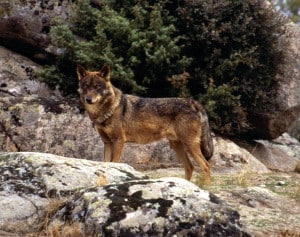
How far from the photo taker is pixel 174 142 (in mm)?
10445

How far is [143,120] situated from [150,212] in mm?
4775

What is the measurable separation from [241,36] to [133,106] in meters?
4.52

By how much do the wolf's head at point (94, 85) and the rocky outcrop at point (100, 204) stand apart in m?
3.00

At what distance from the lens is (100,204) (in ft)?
18.3

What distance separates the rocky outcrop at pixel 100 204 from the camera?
5383mm

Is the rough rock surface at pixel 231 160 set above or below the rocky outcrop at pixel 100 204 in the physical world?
below

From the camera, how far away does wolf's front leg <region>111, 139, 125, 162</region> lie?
9.79 metres

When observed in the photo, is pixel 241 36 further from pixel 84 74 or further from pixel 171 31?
pixel 84 74

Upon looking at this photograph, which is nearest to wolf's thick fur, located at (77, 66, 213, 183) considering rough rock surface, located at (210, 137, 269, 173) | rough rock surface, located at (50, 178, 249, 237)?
rough rock surface, located at (210, 137, 269, 173)

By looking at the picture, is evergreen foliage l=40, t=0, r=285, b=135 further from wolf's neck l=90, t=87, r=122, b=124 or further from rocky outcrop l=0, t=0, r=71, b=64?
wolf's neck l=90, t=87, r=122, b=124

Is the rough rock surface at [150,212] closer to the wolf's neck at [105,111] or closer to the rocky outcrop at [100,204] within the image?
the rocky outcrop at [100,204]

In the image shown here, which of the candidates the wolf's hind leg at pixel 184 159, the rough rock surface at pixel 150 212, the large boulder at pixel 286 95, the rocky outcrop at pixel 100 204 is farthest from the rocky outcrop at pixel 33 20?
the rough rock surface at pixel 150 212

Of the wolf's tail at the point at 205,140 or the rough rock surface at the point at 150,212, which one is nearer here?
the rough rock surface at the point at 150,212

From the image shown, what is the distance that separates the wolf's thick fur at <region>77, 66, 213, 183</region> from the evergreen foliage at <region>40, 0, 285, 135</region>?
267 cm
